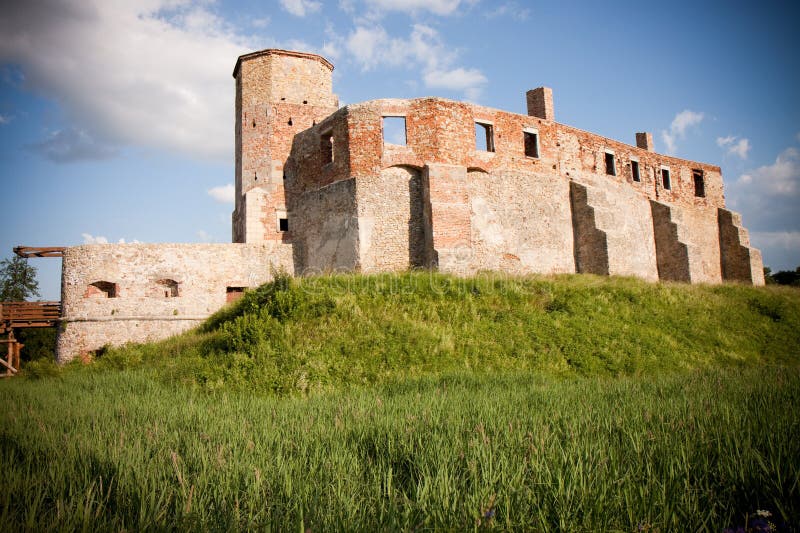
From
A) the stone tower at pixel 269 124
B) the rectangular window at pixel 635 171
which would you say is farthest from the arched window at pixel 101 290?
the rectangular window at pixel 635 171

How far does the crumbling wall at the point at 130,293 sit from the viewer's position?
16.8 meters

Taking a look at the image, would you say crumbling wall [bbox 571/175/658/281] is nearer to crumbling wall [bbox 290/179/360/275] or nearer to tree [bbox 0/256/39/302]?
crumbling wall [bbox 290/179/360/275]

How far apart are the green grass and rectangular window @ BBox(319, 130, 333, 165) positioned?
23.2ft

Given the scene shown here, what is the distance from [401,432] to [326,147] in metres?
15.7

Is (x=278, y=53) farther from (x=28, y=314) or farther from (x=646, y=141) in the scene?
(x=646, y=141)

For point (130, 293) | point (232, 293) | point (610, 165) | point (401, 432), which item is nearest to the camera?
point (401, 432)

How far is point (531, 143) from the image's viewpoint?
19.9m

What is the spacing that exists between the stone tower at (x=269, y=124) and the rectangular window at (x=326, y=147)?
2.33 m

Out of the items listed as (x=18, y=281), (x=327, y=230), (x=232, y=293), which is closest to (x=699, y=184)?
(x=327, y=230)

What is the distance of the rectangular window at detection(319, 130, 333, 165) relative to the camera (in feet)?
59.5

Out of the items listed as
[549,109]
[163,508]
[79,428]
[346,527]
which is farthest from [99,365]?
[549,109]

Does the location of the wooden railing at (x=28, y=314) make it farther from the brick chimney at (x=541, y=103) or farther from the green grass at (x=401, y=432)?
the brick chimney at (x=541, y=103)

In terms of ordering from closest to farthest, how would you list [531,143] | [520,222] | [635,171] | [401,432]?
[401,432] < [520,222] < [531,143] < [635,171]

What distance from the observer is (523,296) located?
44.1ft
